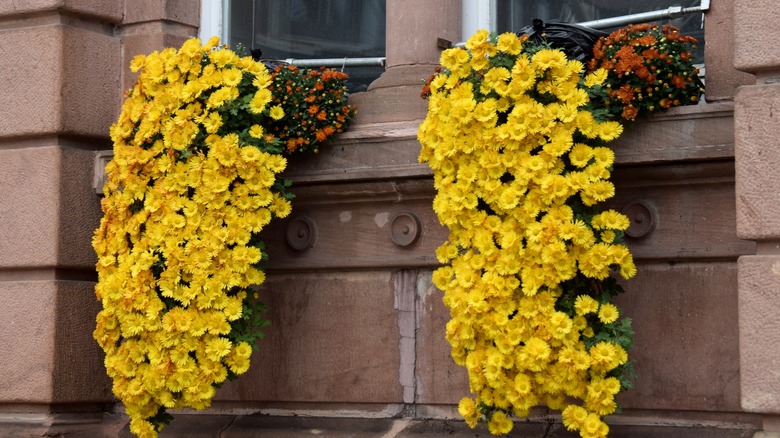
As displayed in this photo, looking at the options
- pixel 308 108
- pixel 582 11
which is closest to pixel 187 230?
pixel 308 108

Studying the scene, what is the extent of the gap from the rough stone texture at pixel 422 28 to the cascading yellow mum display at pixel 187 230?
2.38ft

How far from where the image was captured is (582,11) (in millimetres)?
6832

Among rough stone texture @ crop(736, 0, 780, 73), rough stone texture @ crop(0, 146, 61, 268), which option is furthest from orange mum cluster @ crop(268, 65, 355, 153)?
rough stone texture @ crop(736, 0, 780, 73)

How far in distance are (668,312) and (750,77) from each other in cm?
102

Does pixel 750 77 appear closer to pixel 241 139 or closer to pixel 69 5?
pixel 241 139

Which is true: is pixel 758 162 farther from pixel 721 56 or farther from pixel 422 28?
pixel 422 28

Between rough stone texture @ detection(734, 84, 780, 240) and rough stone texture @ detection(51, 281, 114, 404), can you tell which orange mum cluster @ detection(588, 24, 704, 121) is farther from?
rough stone texture @ detection(51, 281, 114, 404)

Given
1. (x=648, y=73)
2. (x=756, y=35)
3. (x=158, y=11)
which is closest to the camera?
(x=756, y=35)

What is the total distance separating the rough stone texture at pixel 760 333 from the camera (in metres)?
5.08

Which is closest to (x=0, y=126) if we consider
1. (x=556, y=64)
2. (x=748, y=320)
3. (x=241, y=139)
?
(x=241, y=139)

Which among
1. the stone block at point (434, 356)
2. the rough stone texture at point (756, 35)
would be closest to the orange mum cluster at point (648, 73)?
the rough stone texture at point (756, 35)

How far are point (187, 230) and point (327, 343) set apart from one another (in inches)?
34.3

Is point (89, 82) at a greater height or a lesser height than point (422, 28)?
lesser

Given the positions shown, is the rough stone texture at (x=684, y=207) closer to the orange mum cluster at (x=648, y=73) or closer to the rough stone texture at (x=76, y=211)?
the orange mum cluster at (x=648, y=73)
